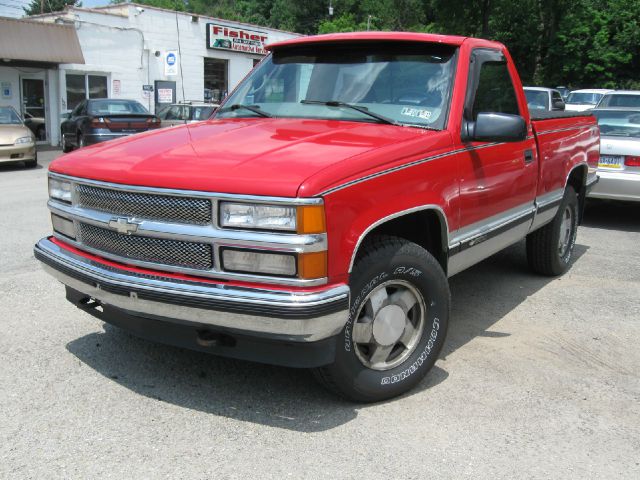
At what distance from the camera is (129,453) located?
2.97 metres

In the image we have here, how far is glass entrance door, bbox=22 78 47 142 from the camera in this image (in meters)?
22.1

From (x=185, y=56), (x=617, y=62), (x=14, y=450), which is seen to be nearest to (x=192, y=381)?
(x=14, y=450)

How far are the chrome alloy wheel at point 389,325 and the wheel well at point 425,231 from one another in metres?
0.39

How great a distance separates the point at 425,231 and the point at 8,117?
577 inches

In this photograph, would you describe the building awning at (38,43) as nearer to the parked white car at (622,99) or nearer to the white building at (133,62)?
the white building at (133,62)

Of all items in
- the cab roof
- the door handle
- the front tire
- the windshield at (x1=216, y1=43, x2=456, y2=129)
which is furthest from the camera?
the door handle

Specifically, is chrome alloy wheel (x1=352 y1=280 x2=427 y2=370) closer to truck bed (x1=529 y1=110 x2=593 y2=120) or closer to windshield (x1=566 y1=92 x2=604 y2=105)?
truck bed (x1=529 y1=110 x2=593 y2=120)

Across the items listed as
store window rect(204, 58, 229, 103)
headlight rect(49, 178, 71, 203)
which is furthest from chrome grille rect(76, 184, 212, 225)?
store window rect(204, 58, 229, 103)

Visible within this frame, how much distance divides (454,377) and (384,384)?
64 centimetres

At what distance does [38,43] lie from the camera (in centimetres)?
2097

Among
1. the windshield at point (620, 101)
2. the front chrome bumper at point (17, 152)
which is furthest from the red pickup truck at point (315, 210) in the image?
the front chrome bumper at point (17, 152)

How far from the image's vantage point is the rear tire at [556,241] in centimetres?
595

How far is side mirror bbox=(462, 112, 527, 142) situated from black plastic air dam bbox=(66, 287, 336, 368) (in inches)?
65.3

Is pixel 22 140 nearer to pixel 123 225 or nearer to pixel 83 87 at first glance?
pixel 83 87
